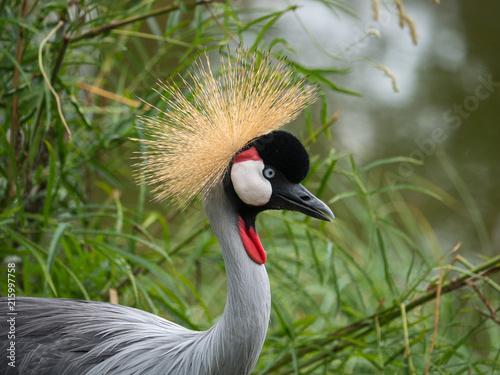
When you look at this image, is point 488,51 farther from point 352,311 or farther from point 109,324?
point 109,324

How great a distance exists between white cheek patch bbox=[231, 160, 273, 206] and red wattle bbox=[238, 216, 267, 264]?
57 mm

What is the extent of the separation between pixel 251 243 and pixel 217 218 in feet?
0.27

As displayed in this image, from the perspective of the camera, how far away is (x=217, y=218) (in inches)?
48.2

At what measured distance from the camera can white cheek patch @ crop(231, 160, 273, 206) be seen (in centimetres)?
118

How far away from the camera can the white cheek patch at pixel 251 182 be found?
1.18 meters

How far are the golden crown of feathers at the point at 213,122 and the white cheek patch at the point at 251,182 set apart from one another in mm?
43

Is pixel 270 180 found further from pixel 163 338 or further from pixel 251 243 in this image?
pixel 163 338

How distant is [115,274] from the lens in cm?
174

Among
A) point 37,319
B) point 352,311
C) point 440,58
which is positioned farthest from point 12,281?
point 440,58

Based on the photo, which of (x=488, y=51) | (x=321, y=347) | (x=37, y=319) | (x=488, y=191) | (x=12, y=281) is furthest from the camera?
(x=488, y=51)

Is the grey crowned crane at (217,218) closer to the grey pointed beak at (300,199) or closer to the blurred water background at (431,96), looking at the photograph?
the grey pointed beak at (300,199)

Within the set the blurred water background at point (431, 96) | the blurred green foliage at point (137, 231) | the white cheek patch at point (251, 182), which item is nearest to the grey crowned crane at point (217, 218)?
the white cheek patch at point (251, 182)

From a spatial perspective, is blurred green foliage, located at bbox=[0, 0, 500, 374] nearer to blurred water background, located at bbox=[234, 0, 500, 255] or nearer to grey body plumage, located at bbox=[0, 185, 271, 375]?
grey body plumage, located at bbox=[0, 185, 271, 375]

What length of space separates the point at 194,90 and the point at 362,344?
2.49ft
